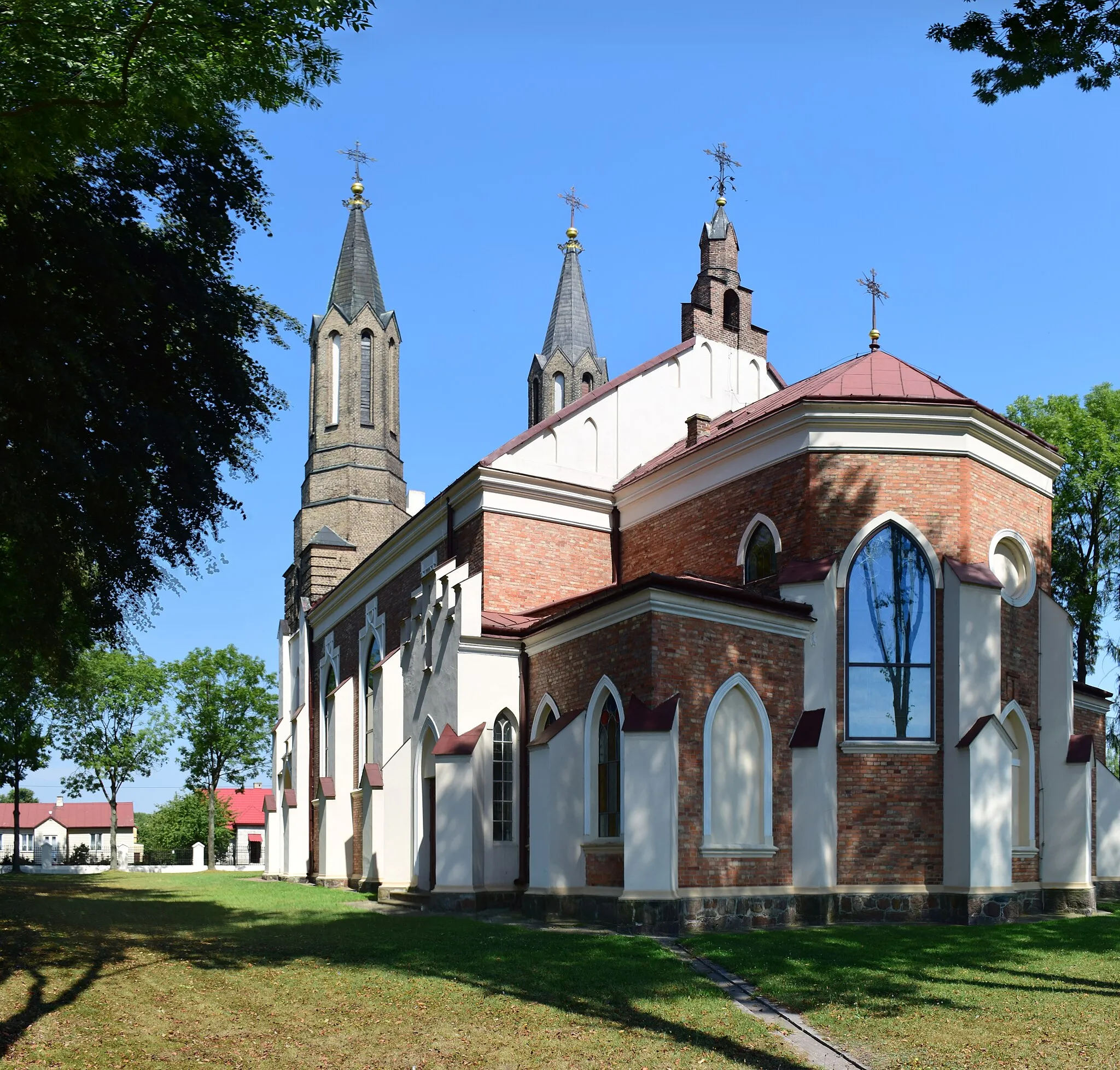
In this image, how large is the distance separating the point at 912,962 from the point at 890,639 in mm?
6574

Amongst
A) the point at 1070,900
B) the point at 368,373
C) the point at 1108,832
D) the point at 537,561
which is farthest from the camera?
the point at 368,373

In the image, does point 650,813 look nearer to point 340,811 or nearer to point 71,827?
point 340,811

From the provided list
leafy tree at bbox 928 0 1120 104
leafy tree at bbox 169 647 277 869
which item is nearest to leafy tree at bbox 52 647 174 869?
leafy tree at bbox 169 647 277 869

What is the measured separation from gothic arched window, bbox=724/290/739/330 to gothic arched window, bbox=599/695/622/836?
13186 mm

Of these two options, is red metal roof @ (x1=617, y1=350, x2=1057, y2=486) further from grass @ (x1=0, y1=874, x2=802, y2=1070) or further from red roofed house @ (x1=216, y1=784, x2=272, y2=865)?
red roofed house @ (x1=216, y1=784, x2=272, y2=865)

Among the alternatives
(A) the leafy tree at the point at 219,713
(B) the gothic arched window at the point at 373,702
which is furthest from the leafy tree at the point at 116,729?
(B) the gothic arched window at the point at 373,702

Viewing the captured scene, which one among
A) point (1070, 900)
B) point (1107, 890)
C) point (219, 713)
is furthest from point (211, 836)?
point (1070, 900)

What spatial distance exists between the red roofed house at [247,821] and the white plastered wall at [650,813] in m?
61.1

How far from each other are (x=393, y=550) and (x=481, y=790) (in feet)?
32.0

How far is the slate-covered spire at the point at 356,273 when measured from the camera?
40.6 m

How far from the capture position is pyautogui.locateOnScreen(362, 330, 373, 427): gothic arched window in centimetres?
4016

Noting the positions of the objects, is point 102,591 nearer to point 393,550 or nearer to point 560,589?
point 560,589

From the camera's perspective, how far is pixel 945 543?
721 inches

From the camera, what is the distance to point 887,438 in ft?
61.2
